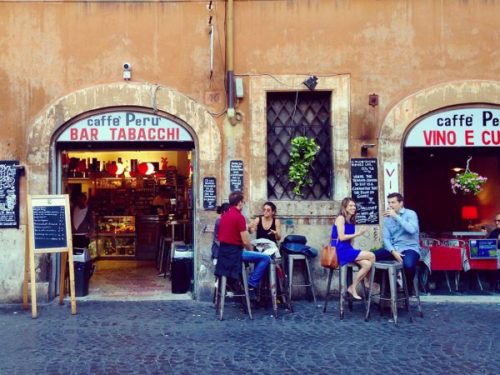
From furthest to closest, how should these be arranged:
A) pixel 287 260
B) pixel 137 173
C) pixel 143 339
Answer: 1. pixel 137 173
2. pixel 287 260
3. pixel 143 339

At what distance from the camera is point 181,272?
A: 933cm

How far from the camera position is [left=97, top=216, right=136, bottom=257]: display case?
13.9m

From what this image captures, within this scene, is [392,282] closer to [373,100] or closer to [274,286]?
[274,286]

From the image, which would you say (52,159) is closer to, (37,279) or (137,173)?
(37,279)

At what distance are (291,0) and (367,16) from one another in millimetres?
1210

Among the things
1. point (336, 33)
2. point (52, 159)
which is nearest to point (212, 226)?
point (52, 159)

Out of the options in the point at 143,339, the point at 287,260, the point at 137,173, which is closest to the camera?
the point at 143,339

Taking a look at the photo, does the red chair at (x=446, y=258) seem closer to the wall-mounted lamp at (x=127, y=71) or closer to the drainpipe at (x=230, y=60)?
the drainpipe at (x=230, y=60)

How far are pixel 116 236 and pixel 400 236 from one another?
311 inches

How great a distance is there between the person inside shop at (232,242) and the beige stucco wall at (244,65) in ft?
4.09

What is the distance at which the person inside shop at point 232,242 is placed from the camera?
7.67 metres

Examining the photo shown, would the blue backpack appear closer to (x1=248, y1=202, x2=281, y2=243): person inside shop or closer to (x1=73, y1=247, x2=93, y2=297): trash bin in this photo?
(x1=248, y1=202, x2=281, y2=243): person inside shop

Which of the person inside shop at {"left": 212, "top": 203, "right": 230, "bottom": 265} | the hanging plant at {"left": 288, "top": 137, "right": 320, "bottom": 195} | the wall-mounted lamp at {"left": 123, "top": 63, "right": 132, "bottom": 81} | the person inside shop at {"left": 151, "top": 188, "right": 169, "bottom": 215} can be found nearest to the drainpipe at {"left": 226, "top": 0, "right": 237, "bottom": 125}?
the hanging plant at {"left": 288, "top": 137, "right": 320, "bottom": 195}

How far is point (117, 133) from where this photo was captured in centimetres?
902
